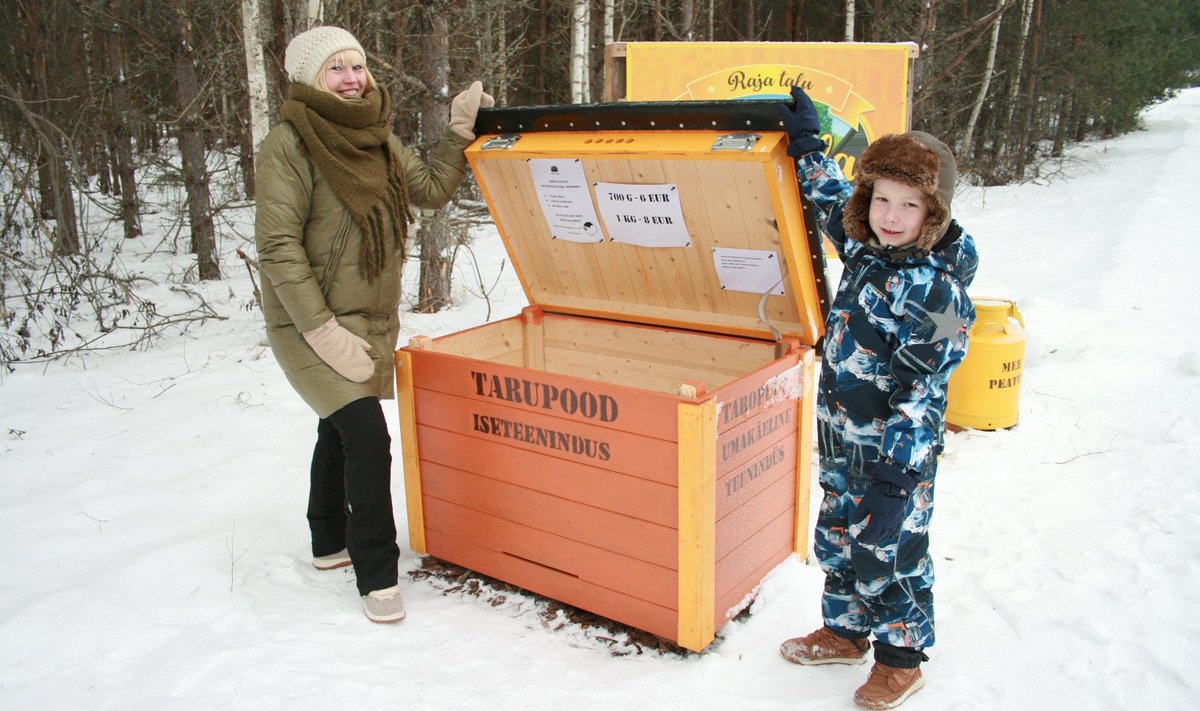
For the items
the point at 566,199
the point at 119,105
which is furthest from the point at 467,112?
the point at 119,105

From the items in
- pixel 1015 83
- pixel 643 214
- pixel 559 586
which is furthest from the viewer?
pixel 1015 83

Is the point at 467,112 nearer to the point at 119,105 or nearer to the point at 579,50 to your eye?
the point at 579,50

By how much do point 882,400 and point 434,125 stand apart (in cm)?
490

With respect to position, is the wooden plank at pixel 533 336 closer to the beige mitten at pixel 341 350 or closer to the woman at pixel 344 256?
the woman at pixel 344 256

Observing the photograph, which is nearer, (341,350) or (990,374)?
(341,350)

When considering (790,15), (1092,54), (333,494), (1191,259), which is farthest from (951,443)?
(1092,54)

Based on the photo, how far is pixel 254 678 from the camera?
266 centimetres

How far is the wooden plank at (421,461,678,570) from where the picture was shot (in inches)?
109

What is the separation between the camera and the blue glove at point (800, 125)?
2.55 m

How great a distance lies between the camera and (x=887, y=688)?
253cm

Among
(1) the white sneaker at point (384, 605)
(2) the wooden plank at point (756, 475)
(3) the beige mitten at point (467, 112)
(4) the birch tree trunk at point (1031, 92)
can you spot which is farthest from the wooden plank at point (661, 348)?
(4) the birch tree trunk at point (1031, 92)

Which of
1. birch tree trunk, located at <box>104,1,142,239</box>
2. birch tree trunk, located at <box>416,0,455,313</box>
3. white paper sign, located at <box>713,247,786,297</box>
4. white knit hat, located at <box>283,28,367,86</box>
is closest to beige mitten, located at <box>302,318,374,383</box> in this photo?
white knit hat, located at <box>283,28,367,86</box>

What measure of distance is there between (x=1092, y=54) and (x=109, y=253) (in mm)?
20860

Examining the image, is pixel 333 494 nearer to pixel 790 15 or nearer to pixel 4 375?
pixel 4 375
